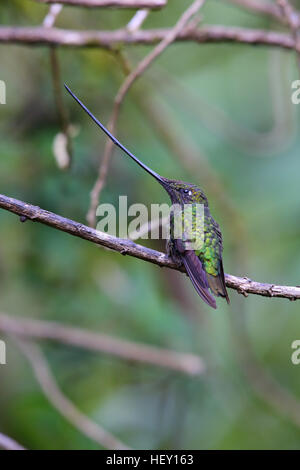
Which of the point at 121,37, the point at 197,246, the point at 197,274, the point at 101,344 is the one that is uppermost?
the point at 121,37

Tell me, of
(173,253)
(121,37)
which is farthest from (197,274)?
(121,37)

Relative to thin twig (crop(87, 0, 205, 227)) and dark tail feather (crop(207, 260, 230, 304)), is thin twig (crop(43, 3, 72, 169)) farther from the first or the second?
dark tail feather (crop(207, 260, 230, 304))

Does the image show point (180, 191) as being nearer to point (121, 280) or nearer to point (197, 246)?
point (197, 246)

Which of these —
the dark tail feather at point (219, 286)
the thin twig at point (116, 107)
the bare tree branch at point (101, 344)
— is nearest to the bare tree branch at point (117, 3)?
the thin twig at point (116, 107)

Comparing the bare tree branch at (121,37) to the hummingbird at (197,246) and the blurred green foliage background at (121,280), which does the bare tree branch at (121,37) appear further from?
the hummingbird at (197,246)

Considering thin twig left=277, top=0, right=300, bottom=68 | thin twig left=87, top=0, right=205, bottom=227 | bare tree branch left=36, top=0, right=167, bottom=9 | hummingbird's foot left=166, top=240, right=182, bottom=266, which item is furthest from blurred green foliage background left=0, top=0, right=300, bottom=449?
hummingbird's foot left=166, top=240, right=182, bottom=266

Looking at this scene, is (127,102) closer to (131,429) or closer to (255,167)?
(255,167)

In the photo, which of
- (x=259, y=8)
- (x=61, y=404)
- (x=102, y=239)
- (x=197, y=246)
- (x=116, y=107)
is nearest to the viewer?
(x=102, y=239)
